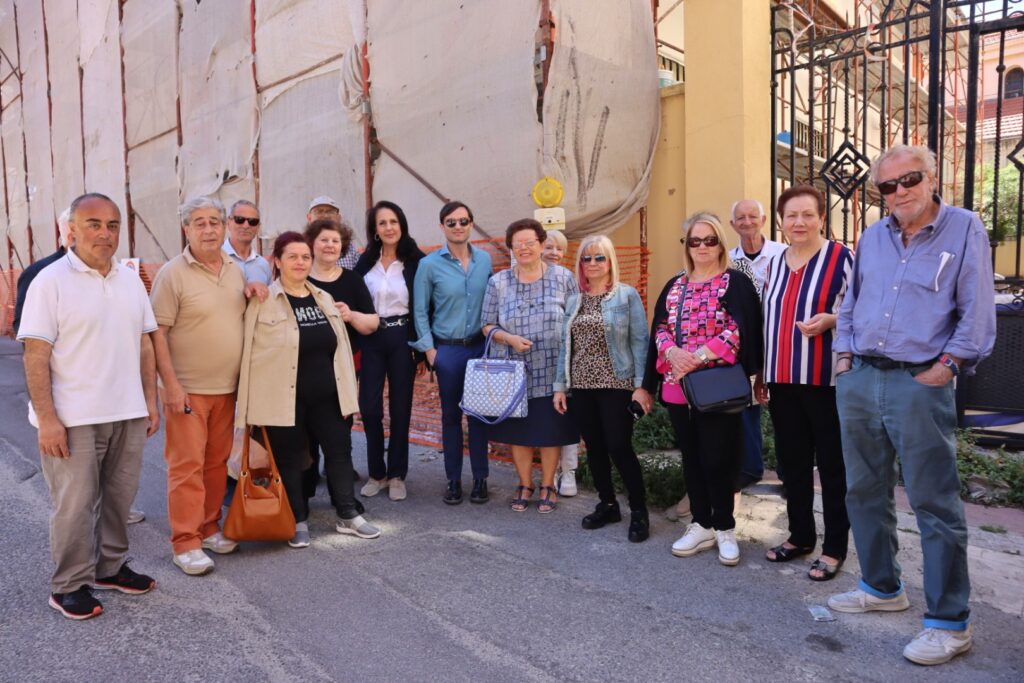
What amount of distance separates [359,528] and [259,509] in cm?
61

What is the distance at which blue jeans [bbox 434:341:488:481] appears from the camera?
15.4 feet

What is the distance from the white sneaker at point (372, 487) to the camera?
16.0 ft

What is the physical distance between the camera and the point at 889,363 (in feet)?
9.17

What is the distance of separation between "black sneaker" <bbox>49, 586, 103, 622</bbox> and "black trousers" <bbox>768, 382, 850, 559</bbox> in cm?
324

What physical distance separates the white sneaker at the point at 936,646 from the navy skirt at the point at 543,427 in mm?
2121

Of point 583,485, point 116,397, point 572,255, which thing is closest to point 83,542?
point 116,397

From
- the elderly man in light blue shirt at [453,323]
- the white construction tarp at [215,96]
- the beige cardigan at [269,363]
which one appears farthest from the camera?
the white construction tarp at [215,96]

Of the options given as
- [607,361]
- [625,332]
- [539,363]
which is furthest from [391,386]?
[625,332]

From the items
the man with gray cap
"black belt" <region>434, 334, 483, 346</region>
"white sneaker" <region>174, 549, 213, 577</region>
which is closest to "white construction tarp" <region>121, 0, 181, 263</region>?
the man with gray cap

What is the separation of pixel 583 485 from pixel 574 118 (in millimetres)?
3085

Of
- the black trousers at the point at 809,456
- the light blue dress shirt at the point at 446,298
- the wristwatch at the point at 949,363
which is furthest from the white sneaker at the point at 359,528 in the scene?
the wristwatch at the point at 949,363

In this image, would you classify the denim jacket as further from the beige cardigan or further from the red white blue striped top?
the beige cardigan

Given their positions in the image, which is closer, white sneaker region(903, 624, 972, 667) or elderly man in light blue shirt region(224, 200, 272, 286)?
white sneaker region(903, 624, 972, 667)

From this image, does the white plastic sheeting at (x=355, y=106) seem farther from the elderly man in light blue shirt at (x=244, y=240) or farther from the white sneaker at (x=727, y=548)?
the white sneaker at (x=727, y=548)
